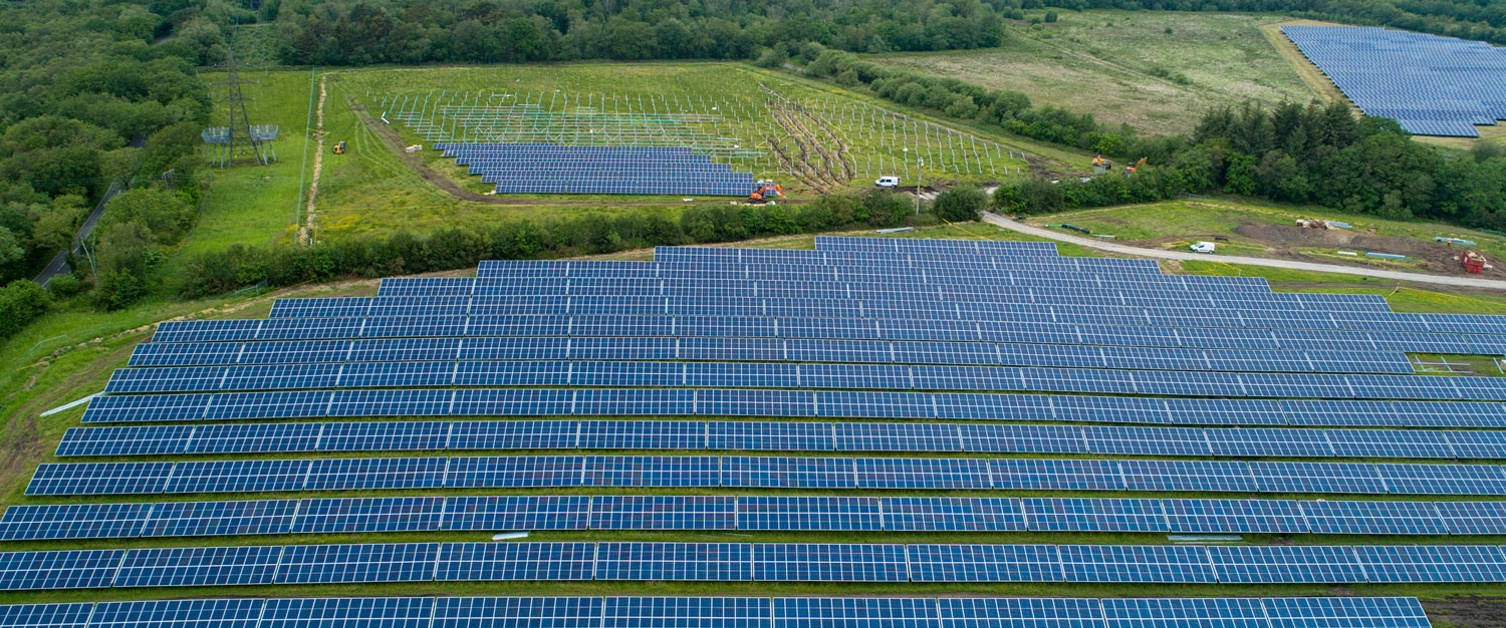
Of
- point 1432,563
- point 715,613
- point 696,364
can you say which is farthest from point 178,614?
point 1432,563

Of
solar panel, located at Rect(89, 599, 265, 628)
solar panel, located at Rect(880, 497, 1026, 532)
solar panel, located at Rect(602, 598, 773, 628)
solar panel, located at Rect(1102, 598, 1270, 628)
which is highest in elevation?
solar panel, located at Rect(89, 599, 265, 628)

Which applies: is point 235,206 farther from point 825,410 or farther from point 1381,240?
point 1381,240

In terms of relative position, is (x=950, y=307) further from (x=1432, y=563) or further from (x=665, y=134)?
(x=665, y=134)

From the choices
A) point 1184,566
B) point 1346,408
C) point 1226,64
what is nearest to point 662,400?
point 1184,566

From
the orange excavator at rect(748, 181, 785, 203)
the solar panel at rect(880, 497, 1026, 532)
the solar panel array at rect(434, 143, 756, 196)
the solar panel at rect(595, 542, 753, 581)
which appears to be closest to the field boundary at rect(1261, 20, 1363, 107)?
the orange excavator at rect(748, 181, 785, 203)

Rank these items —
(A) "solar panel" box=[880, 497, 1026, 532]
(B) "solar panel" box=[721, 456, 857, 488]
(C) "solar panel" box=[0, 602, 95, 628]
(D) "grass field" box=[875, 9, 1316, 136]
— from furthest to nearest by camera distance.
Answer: (D) "grass field" box=[875, 9, 1316, 136] < (B) "solar panel" box=[721, 456, 857, 488] < (A) "solar panel" box=[880, 497, 1026, 532] < (C) "solar panel" box=[0, 602, 95, 628]

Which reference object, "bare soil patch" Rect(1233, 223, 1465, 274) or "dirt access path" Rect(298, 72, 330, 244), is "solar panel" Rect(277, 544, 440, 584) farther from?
"bare soil patch" Rect(1233, 223, 1465, 274)

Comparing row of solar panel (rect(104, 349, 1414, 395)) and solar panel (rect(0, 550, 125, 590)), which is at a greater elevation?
row of solar panel (rect(104, 349, 1414, 395))
